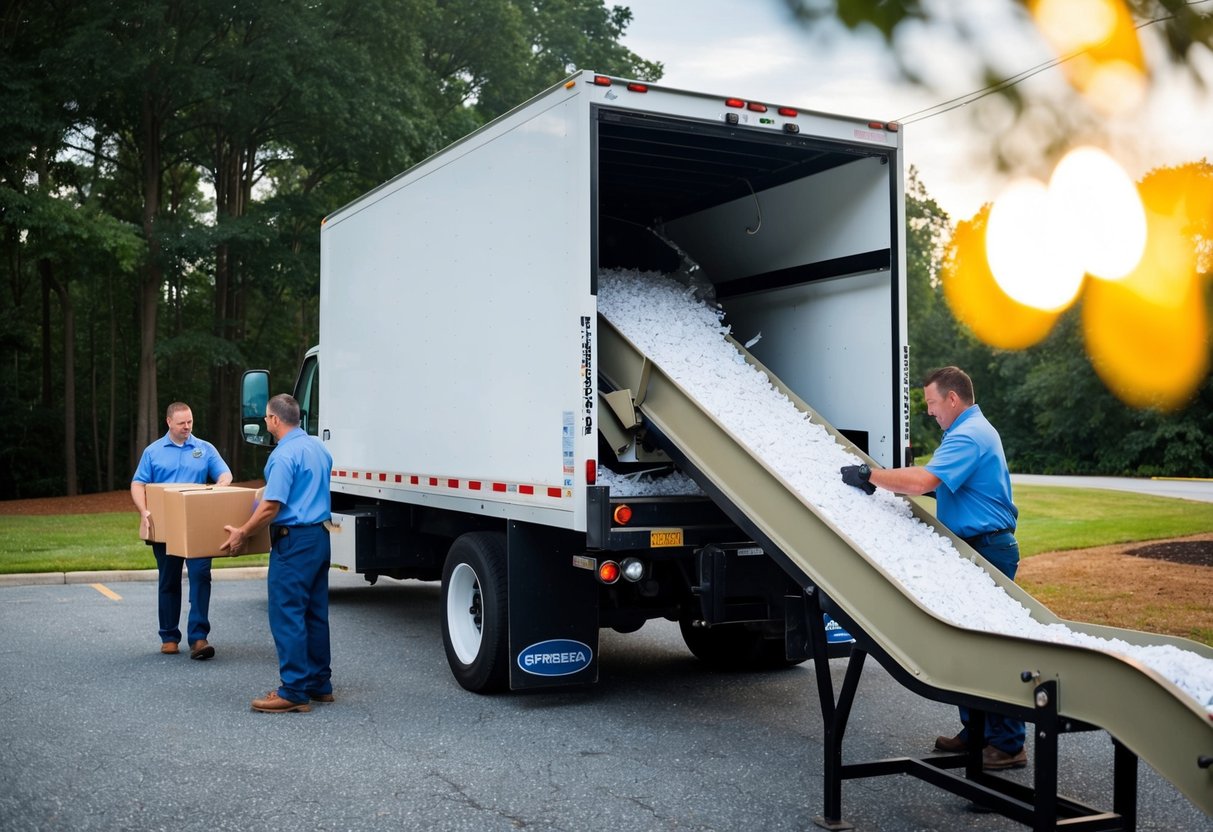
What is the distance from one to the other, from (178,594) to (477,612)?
2.62 metres

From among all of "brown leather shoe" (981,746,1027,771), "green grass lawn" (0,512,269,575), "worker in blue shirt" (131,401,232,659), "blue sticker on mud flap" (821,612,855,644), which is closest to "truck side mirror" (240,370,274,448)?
"worker in blue shirt" (131,401,232,659)

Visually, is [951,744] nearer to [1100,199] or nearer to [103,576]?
[1100,199]

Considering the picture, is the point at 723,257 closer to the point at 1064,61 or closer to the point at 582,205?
the point at 582,205

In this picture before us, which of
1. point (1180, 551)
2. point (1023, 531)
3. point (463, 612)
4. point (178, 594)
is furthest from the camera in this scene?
point (1023, 531)

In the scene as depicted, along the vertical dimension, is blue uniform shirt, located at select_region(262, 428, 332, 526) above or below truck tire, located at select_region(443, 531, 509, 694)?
above

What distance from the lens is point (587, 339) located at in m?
5.91

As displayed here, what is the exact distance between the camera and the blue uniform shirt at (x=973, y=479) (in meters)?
5.27

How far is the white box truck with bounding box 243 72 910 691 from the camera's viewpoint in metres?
6.04

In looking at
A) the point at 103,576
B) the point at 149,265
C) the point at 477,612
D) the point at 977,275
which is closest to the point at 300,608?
the point at 477,612

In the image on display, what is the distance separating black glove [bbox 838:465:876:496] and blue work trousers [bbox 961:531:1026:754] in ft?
1.89

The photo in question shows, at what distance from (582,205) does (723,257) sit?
2.32m

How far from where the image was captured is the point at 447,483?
7473mm

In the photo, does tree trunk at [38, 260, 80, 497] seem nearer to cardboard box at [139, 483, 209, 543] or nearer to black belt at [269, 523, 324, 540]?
cardboard box at [139, 483, 209, 543]

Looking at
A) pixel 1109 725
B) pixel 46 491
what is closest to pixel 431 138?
pixel 46 491
